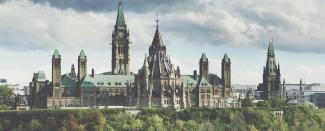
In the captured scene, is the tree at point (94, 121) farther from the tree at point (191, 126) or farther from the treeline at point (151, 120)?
the tree at point (191, 126)

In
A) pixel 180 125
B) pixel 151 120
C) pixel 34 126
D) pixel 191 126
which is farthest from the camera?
pixel 191 126

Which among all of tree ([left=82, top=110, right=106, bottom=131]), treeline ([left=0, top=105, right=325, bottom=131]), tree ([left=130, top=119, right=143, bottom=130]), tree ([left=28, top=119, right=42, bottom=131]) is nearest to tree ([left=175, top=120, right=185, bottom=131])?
treeline ([left=0, top=105, right=325, bottom=131])

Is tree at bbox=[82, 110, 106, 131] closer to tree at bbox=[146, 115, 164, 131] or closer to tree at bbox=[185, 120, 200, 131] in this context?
tree at bbox=[146, 115, 164, 131]

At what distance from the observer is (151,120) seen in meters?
172

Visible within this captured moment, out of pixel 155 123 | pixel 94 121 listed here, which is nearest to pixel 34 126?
pixel 94 121

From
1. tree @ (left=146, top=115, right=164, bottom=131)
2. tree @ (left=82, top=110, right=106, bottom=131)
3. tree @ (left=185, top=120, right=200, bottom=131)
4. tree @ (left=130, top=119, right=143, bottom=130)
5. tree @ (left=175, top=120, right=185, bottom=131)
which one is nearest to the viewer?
tree @ (left=82, top=110, right=106, bottom=131)

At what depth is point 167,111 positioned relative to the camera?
181m

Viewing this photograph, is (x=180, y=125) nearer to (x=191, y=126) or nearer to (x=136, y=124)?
(x=191, y=126)

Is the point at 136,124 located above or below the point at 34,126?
above

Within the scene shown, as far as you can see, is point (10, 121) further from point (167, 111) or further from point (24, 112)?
point (167, 111)

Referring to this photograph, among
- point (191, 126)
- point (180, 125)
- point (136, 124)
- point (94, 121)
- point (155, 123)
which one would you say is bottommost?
point (191, 126)

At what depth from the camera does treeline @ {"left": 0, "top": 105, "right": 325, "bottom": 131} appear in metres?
169

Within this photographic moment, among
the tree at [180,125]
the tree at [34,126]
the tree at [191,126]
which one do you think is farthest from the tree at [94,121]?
the tree at [191,126]

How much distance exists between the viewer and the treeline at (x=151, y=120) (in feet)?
554
